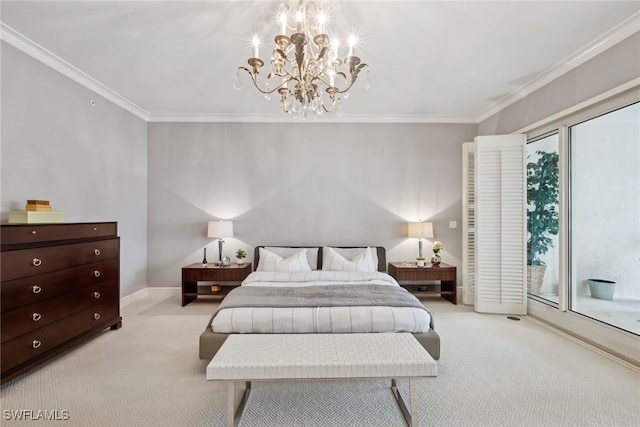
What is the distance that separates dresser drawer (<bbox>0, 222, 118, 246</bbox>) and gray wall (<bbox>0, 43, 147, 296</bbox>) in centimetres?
51

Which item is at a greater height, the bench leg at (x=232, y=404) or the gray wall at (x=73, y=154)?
the gray wall at (x=73, y=154)

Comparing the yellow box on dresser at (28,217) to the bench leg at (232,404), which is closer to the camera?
the bench leg at (232,404)

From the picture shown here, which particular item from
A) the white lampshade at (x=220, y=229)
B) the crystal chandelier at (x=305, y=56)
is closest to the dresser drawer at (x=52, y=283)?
the white lampshade at (x=220, y=229)

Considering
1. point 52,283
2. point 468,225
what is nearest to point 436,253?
point 468,225

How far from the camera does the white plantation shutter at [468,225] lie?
15.0 feet

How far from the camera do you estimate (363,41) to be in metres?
2.86

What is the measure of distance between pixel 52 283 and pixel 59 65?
2.32 meters

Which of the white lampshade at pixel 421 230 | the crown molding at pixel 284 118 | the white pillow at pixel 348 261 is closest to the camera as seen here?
the white pillow at pixel 348 261

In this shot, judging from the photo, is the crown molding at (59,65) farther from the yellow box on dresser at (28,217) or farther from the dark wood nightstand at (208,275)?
the dark wood nightstand at (208,275)

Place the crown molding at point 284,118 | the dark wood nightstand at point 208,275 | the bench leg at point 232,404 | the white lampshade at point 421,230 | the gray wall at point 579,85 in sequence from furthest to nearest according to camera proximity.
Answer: the crown molding at point 284,118 → the white lampshade at point 421,230 → the dark wood nightstand at point 208,275 → the gray wall at point 579,85 → the bench leg at point 232,404

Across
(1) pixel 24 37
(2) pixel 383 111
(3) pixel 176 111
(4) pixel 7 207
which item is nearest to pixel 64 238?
(4) pixel 7 207

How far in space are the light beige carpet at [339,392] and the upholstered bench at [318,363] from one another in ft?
0.80

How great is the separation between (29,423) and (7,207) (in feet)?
6.20

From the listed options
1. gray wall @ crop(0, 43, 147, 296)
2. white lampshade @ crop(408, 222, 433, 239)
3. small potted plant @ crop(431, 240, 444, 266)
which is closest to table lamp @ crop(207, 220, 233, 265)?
gray wall @ crop(0, 43, 147, 296)
